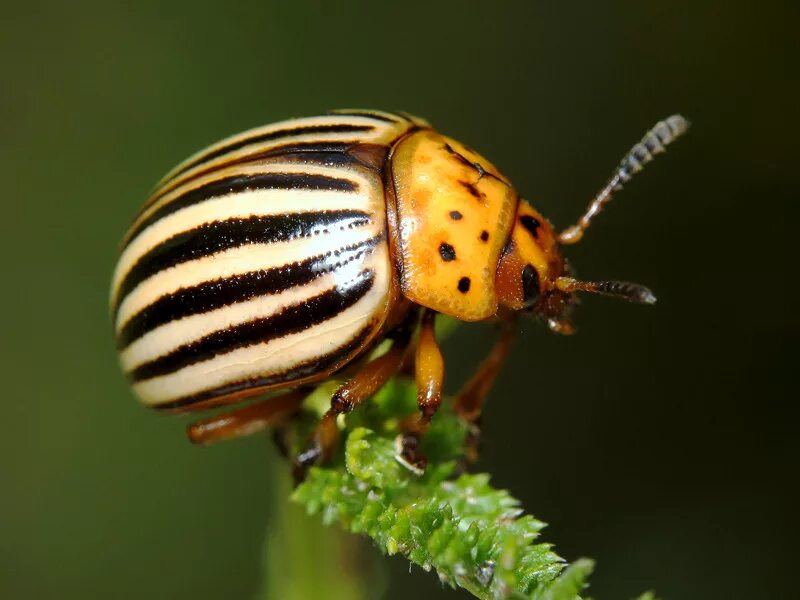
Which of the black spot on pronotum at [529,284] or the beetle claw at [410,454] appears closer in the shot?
the beetle claw at [410,454]

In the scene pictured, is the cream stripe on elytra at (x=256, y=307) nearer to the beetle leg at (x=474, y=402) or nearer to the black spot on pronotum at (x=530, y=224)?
the black spot on pronotum at (x=530, y=224)

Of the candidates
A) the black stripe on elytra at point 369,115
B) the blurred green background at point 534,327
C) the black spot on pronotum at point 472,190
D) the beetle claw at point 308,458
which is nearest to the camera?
the beetle claw at point 308,458

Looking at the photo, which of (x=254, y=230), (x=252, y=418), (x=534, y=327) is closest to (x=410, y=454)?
(x=252, y=418)

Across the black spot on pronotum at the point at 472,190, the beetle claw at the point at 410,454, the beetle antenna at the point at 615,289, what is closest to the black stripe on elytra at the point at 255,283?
the black spot on pronotum at the point at 472,190

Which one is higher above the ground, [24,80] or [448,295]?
[24,80]

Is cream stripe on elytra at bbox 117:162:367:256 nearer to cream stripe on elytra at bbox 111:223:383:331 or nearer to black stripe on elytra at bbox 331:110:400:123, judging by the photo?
cream stripe on elytra at bbox 111:223:383:331

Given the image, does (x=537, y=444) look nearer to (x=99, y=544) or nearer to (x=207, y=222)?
(x=99, y=544)

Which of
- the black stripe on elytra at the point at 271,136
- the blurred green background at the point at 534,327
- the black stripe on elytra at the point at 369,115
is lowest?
the blurred green background at the point at 534,327

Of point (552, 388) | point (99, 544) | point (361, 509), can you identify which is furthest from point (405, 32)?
point (361, 509)

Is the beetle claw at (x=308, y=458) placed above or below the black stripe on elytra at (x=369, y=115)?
below
